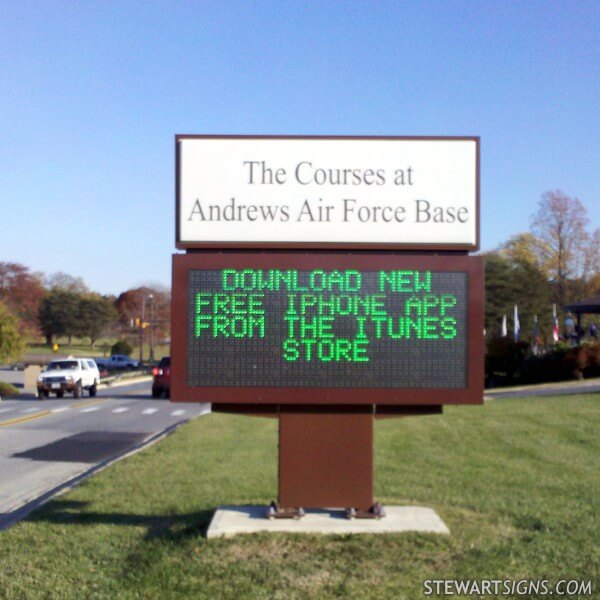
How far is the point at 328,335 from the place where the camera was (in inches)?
302

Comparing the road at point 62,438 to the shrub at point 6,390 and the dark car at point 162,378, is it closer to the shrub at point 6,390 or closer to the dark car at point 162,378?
the dark car at point 162,378

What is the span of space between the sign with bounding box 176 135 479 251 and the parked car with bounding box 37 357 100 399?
3197 cm

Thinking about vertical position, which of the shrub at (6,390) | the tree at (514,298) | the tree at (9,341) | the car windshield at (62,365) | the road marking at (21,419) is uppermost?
the tree at (514,298)

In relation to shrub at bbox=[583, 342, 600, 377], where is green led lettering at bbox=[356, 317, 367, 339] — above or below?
above

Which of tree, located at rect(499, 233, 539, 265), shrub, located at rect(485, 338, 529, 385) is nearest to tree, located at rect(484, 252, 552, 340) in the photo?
tree, located at rect(499, 233, 539, 265)

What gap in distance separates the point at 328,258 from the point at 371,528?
2276mm

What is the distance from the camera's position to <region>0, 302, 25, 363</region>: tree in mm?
42625

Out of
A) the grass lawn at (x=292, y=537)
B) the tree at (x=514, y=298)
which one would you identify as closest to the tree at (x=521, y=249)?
the tree at (x=514, y=298)

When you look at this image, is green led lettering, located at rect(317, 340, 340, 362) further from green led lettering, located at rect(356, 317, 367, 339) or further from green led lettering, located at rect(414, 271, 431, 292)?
green led lettering, located at rect(414, 271, 431, 292)

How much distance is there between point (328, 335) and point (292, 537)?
5.49 feet

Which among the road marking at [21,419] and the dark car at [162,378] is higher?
the dark car at [162,378]

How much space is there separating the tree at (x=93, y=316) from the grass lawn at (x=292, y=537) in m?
95.5

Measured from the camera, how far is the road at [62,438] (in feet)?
42.0

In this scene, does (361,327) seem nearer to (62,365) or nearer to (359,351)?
(359,351)
